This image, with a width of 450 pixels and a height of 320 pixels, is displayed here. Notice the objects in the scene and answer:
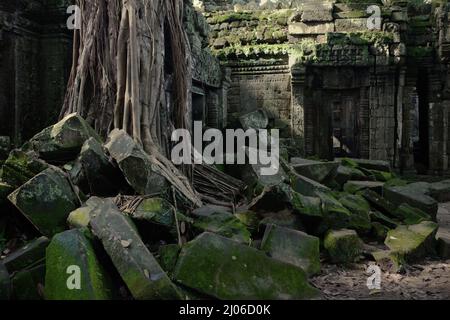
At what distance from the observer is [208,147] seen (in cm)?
756

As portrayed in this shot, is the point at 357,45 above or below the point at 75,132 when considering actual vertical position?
above

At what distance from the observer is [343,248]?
4.17 metres

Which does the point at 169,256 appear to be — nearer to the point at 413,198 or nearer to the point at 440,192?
the point at 413,198

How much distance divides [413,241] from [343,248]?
0.76 m

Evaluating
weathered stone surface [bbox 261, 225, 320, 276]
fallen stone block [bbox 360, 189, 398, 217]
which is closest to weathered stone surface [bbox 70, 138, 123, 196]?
weathered stone surface [bbox 261, 225, 320, 276]

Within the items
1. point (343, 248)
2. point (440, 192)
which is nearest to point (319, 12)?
point (440, 192)

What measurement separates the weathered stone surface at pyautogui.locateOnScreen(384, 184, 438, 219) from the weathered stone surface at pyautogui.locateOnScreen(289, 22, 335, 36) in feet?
17.7

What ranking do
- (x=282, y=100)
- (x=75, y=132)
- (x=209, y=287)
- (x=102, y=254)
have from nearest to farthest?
(x=209, y=287) → (x=102, y=254) → (x=75, y=132) → (x=282, y=100)

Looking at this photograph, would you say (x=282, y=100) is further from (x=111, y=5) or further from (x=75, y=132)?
(x=75, y=132)

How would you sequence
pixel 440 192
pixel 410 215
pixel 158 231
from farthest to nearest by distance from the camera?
1. pixel 440 192
2. pixel 410 215
3. pixel 158 231

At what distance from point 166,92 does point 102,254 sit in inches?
114

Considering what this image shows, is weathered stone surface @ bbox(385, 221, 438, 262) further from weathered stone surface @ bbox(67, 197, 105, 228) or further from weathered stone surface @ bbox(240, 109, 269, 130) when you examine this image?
weathered stone surface @ bbox(240, 109, 269, 130)

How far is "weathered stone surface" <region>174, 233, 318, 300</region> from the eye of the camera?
9.48 ft

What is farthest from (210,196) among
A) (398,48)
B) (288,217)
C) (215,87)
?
(398,48)
